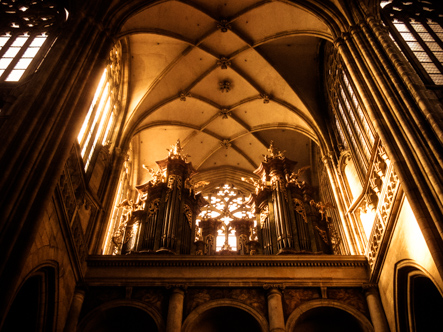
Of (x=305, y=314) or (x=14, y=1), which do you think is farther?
(x=14, y=1)

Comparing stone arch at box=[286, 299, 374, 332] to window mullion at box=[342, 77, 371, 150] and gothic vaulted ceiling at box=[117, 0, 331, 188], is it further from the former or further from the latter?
gothic vaulted ceiling at box=[117, 0, 331, 188]

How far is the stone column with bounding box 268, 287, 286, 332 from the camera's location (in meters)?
9.80

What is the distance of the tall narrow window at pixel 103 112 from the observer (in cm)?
1257

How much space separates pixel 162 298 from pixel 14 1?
31.2ft

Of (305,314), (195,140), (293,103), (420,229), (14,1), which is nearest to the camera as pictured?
(420,229)

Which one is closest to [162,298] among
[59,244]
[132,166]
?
[59,244]

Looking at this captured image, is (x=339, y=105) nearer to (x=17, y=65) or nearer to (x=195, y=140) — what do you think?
(x=195, y=140)

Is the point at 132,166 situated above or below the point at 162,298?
above

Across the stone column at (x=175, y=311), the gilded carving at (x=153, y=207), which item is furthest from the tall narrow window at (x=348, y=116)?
the gilded carving at (x=153, y=207)

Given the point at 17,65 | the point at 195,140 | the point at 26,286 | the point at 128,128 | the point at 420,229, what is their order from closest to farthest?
1. the point at 420,229
2. the point at 26,286
3. the point at 17,65
4. the point at 128,128
5. the point at 195,140

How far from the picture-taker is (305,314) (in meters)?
10.3

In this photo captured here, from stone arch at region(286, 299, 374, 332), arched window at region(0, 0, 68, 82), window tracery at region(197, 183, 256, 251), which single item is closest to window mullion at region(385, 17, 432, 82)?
stone arch at region(286, 299, 374, 332)

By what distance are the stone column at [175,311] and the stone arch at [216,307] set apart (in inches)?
6.6

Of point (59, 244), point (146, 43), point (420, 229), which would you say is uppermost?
point (146, 43)
